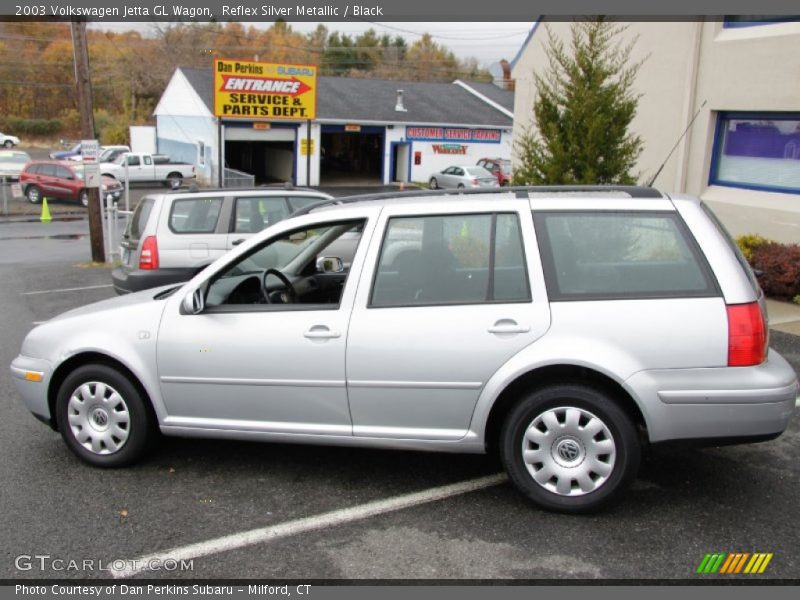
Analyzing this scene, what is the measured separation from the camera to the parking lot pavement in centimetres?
369

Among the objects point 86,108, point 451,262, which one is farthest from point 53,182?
point 451,262

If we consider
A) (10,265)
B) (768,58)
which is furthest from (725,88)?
(10,265)

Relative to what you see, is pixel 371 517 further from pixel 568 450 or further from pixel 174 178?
pixel 174 178

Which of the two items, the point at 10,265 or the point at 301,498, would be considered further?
the point at 10,265

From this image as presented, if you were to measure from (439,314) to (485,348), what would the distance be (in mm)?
319

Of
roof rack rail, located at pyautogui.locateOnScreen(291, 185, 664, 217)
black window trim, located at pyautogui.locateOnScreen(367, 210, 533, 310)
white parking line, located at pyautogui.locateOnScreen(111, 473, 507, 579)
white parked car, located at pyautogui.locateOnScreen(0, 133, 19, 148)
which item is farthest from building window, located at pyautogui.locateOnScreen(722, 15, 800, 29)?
white parked car, located at pyautogui.locateOnScreen(0, 133, 19, 148)

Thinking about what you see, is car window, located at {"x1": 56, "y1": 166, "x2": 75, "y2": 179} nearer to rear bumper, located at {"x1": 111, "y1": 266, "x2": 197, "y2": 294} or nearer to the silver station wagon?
rear bumper, located at {"x1": 111, "y1": 266, "x2": 197, "y2": 294}

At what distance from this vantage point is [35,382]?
192 inches

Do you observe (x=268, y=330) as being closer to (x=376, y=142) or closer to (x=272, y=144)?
(x=272, y=144)

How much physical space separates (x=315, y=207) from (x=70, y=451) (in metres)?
2.34

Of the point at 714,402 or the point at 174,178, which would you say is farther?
the point at 174,178

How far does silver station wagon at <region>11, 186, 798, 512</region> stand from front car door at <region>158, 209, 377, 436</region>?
0.5 inches

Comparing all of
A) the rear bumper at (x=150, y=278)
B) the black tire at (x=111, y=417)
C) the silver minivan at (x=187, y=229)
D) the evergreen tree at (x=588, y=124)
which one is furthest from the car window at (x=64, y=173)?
the black tire at (x=111, y=417)

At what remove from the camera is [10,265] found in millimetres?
15961
